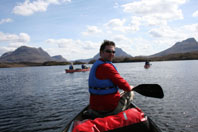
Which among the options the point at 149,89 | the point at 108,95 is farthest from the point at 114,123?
the point at 149,89

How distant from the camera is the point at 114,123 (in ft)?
14.7

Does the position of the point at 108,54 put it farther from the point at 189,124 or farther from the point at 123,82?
the point at 189,124

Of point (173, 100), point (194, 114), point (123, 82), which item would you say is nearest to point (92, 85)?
point (123, 82)

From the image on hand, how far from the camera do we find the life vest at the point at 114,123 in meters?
4.24

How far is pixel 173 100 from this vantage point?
14938 millimetres

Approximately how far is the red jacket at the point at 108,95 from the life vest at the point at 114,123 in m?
0.57

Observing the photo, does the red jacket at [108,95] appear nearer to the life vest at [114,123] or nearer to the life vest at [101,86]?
the life vest at [101,86]

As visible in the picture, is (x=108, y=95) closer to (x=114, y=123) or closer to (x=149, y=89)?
(x=114, y=123)

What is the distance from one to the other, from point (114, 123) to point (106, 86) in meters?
1.11

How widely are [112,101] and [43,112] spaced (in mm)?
10217

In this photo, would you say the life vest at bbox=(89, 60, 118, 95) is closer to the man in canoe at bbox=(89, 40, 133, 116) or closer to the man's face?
the man in canoe at bbox=(89, 40, 133, 116)

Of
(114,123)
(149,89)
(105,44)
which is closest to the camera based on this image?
(114,123)

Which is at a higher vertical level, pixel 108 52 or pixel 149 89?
pixel 108 52

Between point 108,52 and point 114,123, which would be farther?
point 108,52
